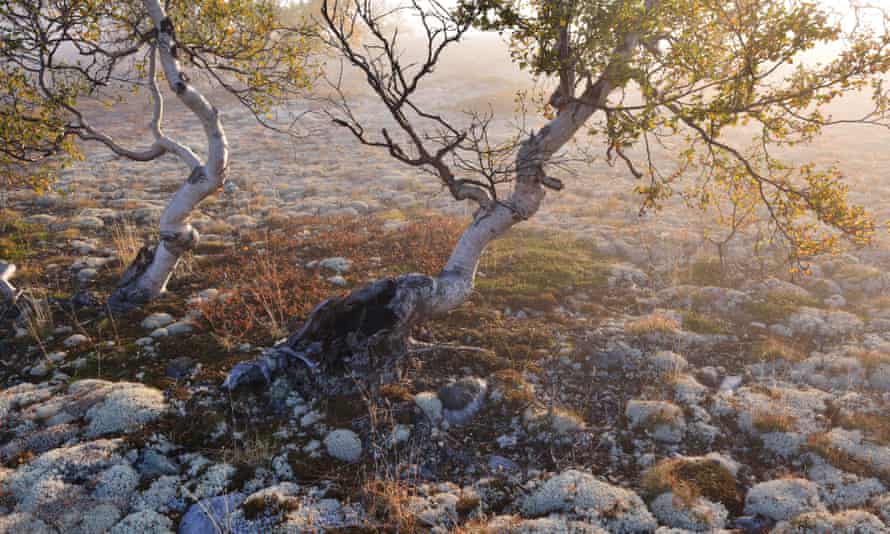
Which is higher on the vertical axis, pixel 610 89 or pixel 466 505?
pixel 610 89

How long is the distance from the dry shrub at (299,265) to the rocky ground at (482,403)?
3.7 inches

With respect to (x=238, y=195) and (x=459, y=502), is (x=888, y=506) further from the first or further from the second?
(x=238, y=195)

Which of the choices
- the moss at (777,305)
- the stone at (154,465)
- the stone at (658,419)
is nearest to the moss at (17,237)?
the stone at (154,465)

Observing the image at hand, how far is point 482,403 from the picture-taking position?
26.8 ft

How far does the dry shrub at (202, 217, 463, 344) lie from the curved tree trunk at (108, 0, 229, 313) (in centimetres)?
150

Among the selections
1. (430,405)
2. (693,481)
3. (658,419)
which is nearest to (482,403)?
(430,405)

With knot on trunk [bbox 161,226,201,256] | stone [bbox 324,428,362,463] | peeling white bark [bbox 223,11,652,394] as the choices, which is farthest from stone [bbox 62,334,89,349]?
stone [bbox 324,428,362,463]

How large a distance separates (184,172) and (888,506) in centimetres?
2768

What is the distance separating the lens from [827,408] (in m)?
8.00

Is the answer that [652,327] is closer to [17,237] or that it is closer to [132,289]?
[132,289]

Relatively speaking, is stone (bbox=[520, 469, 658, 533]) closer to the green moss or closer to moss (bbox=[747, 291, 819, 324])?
the green moss

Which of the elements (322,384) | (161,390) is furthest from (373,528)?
(161,390)

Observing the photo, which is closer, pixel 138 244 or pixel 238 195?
pixel 138 244

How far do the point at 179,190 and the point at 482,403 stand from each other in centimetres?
790
